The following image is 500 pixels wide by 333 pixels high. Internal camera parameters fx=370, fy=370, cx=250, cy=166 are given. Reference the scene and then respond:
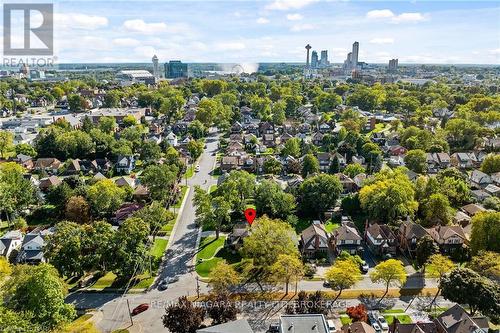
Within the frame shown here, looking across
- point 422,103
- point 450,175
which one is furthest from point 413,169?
point 422,103

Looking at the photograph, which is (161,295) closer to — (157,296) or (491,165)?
(157,296)

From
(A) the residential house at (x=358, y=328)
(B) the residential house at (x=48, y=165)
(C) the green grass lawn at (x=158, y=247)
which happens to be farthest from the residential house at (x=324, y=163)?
(B) the residential house at (x=48, y=165)

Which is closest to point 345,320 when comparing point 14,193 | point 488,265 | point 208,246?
point 488,265

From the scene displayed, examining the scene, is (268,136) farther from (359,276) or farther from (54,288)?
(54,288)

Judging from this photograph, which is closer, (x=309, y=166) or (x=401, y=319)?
(x=401, y=319)

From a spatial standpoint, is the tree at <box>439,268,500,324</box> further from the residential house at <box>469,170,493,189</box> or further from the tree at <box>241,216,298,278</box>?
the residential house at <box>469,170,493,189</box>
